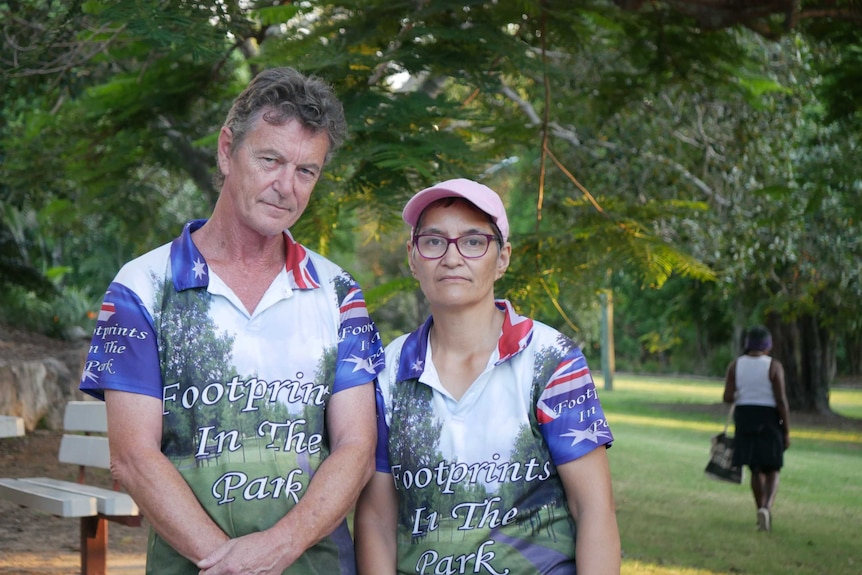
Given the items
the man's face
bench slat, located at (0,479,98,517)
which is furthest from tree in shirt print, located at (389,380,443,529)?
bench slat, located at (0,479,98,517)

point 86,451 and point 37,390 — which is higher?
point 37,390

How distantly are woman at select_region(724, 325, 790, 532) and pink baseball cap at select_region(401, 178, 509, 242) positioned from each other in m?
7.73

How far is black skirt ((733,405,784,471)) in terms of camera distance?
987cm

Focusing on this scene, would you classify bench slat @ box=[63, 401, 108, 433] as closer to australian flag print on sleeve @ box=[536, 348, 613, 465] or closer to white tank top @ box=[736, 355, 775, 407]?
australian flag print on sleeve @ box=[536, 348, 613, 465]

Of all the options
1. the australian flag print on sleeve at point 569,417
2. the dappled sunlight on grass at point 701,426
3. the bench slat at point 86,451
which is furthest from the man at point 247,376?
the dappled sunlight on grass at point 701,426

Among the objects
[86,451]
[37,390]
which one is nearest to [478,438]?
[86,451]

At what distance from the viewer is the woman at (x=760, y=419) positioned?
9.88 metres

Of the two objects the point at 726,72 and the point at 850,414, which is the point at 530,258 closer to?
the point at 726,72

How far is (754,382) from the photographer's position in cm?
1008

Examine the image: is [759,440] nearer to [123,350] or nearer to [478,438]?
Answer: [478,438]

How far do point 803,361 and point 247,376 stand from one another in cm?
2551

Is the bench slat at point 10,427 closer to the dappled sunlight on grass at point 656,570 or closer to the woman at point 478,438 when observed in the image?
the dappled sunlight on grass at point 656,570

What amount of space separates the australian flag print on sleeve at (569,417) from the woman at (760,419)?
7.71 m

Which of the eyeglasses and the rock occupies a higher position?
the eyeglasses
